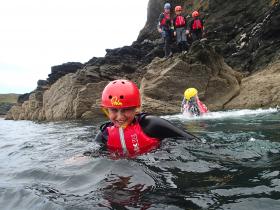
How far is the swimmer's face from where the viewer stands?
6.19m

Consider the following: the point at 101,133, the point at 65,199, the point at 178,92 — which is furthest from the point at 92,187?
the point at 178,92

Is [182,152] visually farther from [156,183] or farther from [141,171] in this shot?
[156,183]

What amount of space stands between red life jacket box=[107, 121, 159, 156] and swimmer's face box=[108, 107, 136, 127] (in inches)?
3.9

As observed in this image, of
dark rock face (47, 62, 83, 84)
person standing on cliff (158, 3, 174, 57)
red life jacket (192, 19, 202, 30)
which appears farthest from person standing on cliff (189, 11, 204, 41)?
dark rock face (47, 62, 83, 84)

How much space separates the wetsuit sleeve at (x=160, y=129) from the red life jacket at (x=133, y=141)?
9 cm

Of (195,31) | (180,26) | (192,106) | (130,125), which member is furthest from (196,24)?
(130,125)

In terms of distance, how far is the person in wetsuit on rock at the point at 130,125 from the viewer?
19.9 ft

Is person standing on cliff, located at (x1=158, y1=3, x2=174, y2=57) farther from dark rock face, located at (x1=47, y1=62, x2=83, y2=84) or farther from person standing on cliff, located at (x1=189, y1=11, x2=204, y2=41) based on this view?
dark rock face, located at (x1=47, y1=62, x2=83, y2=84)

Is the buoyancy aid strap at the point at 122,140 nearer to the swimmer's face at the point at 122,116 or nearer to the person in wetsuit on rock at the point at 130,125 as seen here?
the person in wetsuit on rock at the point at 130,125

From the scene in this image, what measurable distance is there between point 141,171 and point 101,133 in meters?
2.11

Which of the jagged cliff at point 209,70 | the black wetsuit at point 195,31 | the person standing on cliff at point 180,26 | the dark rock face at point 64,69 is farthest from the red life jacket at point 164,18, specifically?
the dark rock face at point 64,69

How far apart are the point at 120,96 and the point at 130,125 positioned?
2.07 feet

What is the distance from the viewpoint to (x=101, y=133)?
688 cm

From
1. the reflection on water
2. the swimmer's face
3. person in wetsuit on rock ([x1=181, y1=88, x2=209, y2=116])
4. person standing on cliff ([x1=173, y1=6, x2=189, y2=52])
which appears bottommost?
the reflection on water
